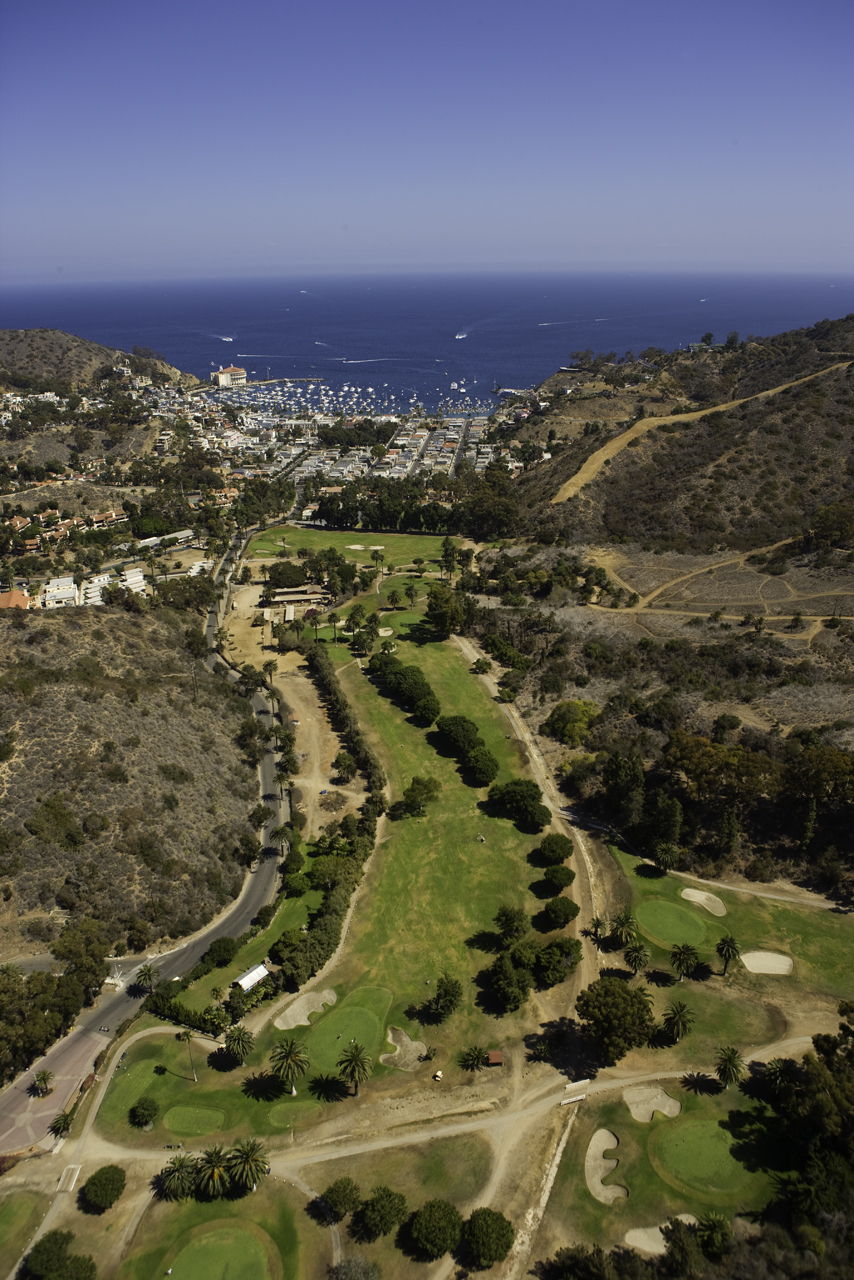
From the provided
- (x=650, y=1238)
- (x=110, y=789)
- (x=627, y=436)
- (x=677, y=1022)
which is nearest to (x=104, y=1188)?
(x=650, y=1238)

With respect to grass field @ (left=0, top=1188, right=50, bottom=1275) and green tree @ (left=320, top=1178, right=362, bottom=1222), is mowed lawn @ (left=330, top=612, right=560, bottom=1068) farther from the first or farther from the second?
grass field @ (left=0, top=1188, right=50, bottom=1275)

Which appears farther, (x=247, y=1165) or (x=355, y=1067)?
(x=355, y=1067)

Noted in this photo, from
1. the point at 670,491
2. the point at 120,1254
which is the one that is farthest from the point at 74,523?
the point at 120,1254

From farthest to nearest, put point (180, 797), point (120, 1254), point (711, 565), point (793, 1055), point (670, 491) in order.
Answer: point (670, 491) → point (711, 565) → point (180, 797) → point (793, 1055) → point (120, 1254)

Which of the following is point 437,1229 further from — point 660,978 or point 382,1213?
point 660,978

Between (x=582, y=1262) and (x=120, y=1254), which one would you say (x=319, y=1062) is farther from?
(x=582, y=1262)

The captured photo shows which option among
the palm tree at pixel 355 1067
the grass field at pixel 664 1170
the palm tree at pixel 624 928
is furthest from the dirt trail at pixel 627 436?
the palm tree at pixel 355 1067
